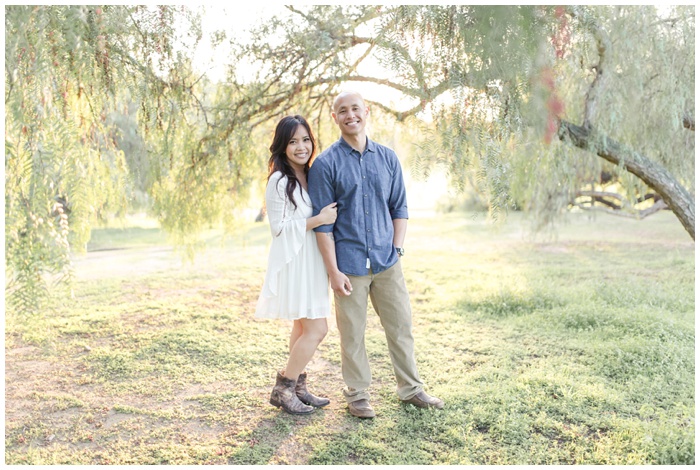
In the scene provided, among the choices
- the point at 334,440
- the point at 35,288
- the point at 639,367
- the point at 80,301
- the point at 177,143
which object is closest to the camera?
the point at 35,288

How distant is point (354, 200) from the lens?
2740 mm

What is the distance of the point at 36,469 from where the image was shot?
7.97 feet

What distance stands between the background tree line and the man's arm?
0.65 meters

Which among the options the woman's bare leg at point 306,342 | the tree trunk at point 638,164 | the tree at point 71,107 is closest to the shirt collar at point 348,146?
the woman's bare leg at point 306,342

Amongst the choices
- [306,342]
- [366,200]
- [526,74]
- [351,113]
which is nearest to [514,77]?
[526,74]

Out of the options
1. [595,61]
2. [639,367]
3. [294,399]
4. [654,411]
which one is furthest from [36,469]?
[595,61]

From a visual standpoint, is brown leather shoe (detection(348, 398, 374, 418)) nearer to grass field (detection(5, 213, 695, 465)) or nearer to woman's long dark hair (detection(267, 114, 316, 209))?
grass field (detection(5, 213, 695, 465))

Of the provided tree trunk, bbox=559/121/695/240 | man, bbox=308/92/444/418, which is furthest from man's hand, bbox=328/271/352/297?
tree trunk, bbox=559/121/695/240

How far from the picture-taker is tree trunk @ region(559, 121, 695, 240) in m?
4.15

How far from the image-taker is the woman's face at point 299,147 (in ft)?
9.17

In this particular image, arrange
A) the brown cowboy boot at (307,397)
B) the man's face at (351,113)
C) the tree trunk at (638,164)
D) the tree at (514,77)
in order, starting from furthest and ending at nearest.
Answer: the tree trunk at (638,164)
the brown cowboy boot at (307,397)
the tree at (514,77)
the man's face at (351,113)

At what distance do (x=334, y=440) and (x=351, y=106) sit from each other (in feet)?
5.00

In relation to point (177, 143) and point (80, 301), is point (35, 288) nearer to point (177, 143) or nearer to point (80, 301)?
point (177, 143)

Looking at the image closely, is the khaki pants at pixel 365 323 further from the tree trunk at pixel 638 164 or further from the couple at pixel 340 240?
the tree trunk at pixel 638 164
